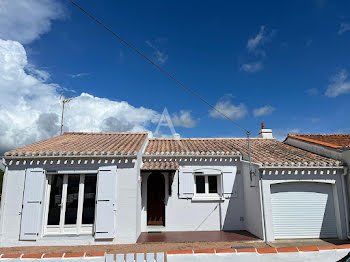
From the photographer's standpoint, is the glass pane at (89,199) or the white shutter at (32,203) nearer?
the white shutter at (32,203)

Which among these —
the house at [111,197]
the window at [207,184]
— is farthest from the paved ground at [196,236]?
the window at [207,184]

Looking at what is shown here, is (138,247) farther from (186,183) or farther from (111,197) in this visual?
(186,183)

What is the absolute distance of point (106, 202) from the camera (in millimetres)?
8125

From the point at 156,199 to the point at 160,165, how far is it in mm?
1871

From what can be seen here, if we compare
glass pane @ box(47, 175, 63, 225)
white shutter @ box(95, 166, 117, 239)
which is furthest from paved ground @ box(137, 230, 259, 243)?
glass pane @ box(47, 175, 63, 225)

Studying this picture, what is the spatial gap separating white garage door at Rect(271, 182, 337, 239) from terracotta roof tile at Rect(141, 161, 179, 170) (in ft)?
14.1

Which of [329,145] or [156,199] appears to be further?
[156,199]

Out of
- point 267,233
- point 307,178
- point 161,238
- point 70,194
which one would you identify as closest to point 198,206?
point 161,238

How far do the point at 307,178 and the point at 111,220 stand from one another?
8.10m

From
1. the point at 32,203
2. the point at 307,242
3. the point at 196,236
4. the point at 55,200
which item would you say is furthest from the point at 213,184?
the point at 32,203

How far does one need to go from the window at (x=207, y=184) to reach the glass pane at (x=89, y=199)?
494 cm

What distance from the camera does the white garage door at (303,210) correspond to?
8469mm

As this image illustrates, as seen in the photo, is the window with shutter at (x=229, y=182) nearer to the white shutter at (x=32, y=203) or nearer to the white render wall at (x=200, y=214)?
the white render wall at (x=200, y=214)

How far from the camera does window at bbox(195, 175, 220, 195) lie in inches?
419
